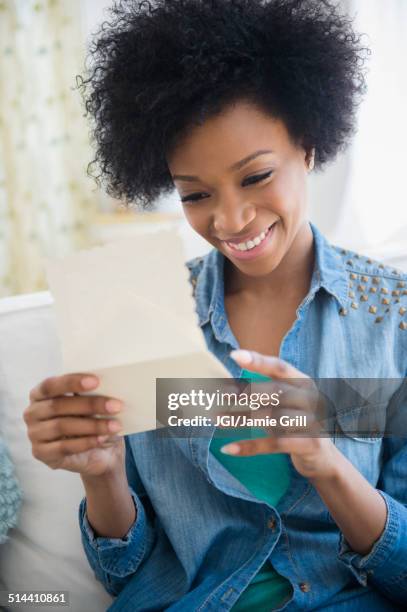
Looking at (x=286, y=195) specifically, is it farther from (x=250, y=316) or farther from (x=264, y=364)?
(x=264, y=364)

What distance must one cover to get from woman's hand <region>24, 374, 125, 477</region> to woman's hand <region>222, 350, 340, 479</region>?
0.48 ft

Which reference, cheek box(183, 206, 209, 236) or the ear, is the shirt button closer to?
cheek box(183, 206, 209, 236)

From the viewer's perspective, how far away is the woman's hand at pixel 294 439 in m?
0.64

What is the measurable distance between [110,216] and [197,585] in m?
2.44

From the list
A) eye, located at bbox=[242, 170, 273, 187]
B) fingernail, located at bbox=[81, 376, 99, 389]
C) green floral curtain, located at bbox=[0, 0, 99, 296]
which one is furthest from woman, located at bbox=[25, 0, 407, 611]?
green floral curtain, located at bbox=[0, 0, 99, 296]

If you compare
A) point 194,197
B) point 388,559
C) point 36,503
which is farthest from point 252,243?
point 36,503

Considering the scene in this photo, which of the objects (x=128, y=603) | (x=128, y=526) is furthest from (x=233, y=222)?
(x=128, y=603)

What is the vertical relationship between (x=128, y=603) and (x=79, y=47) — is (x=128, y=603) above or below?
below

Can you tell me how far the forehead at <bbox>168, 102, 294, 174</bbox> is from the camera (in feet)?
2.80

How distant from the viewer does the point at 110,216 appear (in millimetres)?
3201

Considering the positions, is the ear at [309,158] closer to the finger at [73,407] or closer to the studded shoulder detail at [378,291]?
the studded shoulder detail at [378,291]

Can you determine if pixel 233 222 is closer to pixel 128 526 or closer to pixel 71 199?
pixel 128 526

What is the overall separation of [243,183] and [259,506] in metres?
0.44

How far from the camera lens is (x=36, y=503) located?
1085mm
